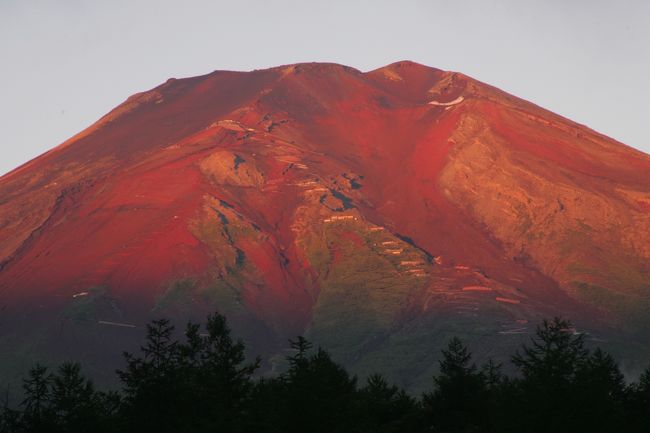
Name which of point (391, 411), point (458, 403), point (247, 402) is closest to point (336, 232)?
point (458, 403)

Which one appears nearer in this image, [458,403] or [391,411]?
[391,411]

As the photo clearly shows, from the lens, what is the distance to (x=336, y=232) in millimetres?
120562

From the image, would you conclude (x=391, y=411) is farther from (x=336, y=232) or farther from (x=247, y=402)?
(x=336, y=232)

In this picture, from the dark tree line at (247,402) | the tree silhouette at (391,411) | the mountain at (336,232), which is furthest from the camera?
the mountain at (336,232)

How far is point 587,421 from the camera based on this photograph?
3584 cm

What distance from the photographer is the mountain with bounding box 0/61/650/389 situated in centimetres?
10512

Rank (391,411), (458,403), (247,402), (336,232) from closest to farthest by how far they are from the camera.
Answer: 1. (247,402)
2. (391,411)
3. (458,403)
4. (336,232)

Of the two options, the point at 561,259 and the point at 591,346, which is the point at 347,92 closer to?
the point at 561,259

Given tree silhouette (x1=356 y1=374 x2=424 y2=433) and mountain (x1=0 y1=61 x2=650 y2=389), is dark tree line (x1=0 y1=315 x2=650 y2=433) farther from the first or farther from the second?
mountain (x1=0 y1=61 x2=650 y2=389)

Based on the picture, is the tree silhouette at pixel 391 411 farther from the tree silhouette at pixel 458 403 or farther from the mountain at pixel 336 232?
the mountain at pixel 336 232

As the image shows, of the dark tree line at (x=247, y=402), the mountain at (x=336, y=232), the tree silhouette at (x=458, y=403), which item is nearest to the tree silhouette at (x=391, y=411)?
the tree silhouette at (x=458, y=403)

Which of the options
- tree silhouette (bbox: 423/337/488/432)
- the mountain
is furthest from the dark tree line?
the mountain

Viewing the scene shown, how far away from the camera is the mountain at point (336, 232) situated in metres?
105

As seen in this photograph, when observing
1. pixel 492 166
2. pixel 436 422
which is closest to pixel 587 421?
pixel 436 422
